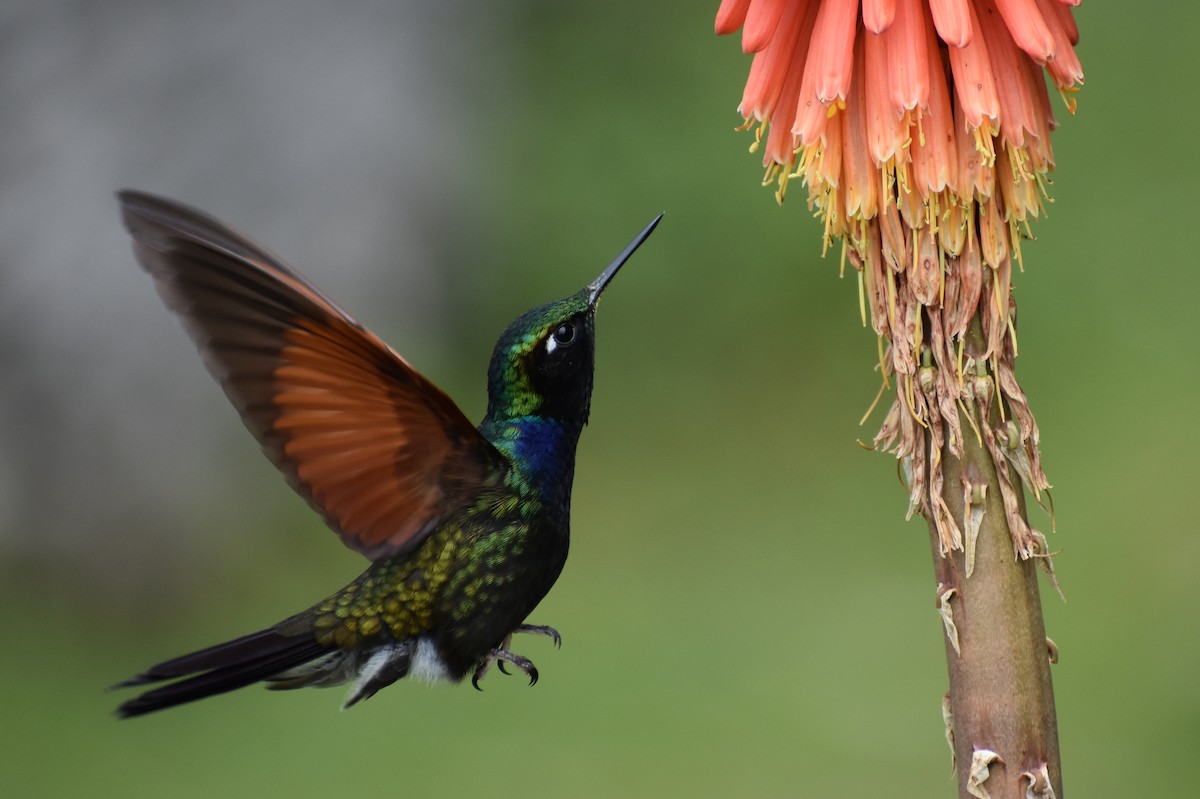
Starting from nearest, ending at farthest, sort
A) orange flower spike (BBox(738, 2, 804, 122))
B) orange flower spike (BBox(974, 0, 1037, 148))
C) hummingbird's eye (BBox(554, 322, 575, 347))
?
orange flower spike (BBox(974, 0, 1037, 148)) < orange flower spike (BBox(738, 2, 804, 122)) < hummingbird's eye (BBox(554, 322, 575, 347))

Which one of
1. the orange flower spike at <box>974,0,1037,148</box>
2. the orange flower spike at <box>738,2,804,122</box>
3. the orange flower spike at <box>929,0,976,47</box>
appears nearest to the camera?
the orange flower spike at <box>929,0,976,47</box>

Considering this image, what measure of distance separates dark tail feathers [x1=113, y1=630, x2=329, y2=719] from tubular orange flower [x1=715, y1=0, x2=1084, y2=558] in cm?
94

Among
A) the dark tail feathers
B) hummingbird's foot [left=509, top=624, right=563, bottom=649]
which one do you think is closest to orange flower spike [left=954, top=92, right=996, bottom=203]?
hummingbird's foot [left=509, top=624, right=563, bottom=649]

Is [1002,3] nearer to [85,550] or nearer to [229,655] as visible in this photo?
[229,655]

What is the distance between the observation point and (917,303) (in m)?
1.84

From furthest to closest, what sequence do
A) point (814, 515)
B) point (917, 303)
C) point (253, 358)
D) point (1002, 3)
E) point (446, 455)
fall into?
point (814, 515) < point (446, 455) < point (253, 358) < point (917, 303) < point (1002, 3)

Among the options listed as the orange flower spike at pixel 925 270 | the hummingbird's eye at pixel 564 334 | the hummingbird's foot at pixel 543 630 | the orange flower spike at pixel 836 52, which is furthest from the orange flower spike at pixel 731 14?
the hummingbird's foot at pixel 543 630

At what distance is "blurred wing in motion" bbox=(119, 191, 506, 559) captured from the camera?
1863 millimetres

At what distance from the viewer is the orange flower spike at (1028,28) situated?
165 centimetres

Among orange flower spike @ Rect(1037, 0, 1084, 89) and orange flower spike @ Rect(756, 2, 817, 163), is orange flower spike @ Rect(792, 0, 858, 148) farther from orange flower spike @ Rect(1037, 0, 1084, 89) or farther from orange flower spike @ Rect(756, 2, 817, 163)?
orange flower spike @ Rect(1037, 0, 1084, 89)

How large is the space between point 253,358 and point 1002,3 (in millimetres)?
1064

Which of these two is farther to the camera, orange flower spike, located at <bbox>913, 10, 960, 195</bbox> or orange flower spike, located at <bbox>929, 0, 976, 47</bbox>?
orange flower spike, located at <bbox>913, 10, 960, 195</bbox>

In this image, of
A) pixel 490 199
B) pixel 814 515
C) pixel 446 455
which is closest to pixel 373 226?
pixel 490 199

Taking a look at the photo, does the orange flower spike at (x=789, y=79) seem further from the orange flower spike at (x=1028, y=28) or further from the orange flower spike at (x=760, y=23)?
the orange flower spike at (x=1028, y=28)
